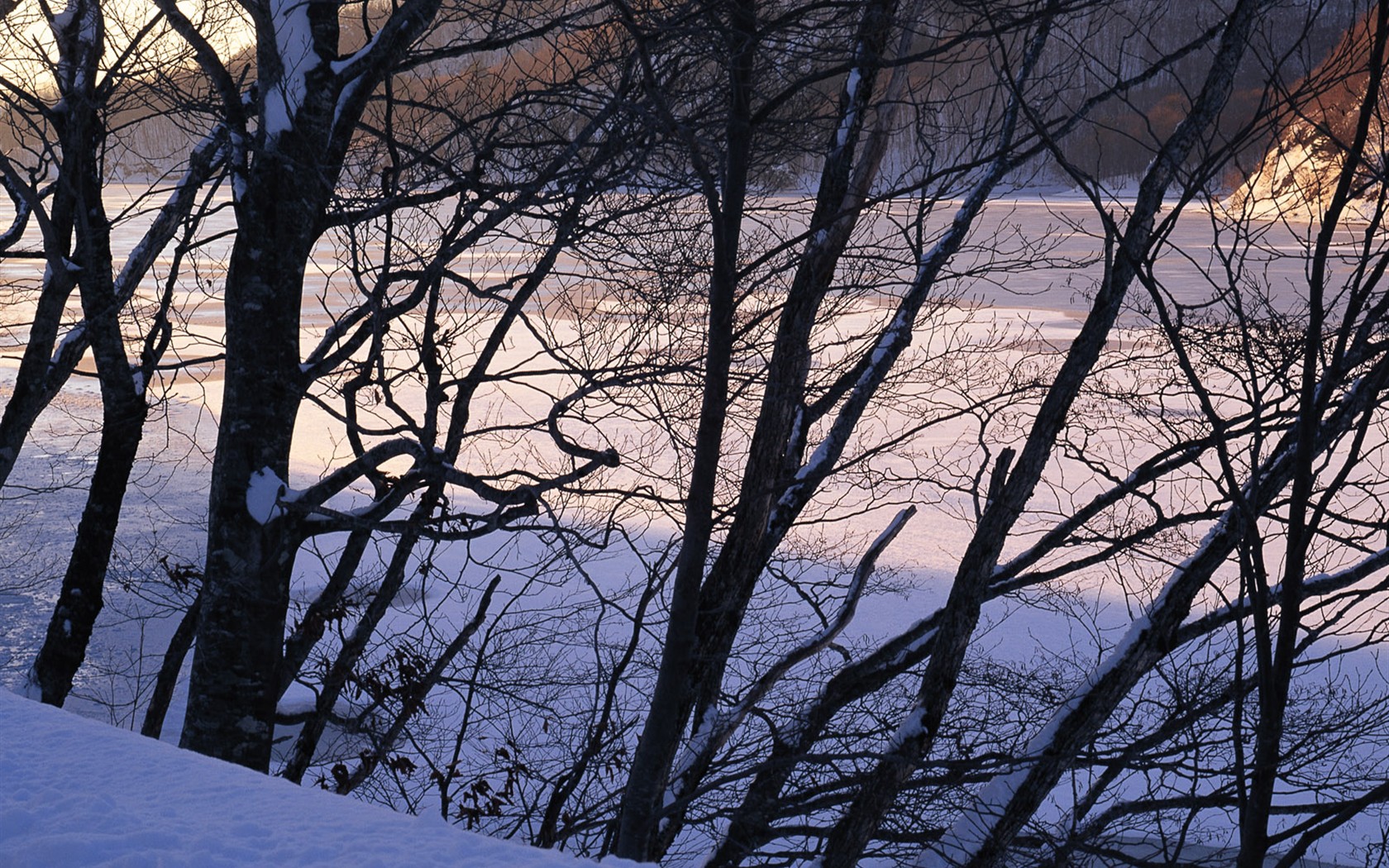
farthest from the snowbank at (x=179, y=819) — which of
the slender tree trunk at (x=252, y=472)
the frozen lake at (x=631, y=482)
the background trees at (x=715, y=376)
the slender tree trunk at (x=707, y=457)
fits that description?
the frozen lake at (x=631, y=482)

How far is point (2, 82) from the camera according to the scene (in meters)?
6.29

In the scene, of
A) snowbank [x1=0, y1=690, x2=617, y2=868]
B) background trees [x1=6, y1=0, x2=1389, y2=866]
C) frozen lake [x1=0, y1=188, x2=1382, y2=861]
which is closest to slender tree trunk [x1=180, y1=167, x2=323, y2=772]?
background trees [x1=6, y1=0, x2=1389, y2=866]

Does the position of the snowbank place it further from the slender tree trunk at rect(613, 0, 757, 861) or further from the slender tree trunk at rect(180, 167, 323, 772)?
A: the slender tree trunk at rect(180, 167, 323, 772)

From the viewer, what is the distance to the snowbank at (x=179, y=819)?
159cm

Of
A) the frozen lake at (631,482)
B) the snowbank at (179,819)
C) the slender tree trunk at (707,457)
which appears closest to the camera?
the snowbank at (179,819)

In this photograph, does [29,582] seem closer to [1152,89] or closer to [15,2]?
[15,2]

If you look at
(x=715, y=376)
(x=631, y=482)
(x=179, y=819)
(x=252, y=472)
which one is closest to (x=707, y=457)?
(x=715, y=376)

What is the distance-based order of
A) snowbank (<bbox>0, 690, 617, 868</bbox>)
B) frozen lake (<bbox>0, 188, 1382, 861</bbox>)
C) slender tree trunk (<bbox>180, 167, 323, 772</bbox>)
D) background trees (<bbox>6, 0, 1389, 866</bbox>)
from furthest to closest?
frozen lake (<bbox>0, 188, 1382, 861</bbox>) → slender tree trunk (<bbox>180, 167, 323, 772</bbox>) → background trees (<bbox>6, 0, 1389, 866</bbox>) → snowbank (<bbox>0, 690, 617, 868</bbox>)

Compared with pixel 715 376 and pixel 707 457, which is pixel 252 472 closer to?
pixel 707 457

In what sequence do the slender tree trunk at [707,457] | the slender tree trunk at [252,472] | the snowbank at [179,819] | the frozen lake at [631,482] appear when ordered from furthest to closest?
the frozen lake at [631,482] < the slender tree trunk at [252,472] < the slender tree trunk at [707,457] < the snowbank at [179,819]

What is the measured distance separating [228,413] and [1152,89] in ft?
28.8

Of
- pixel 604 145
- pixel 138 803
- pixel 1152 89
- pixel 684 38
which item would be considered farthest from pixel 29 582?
pixel 1152 89

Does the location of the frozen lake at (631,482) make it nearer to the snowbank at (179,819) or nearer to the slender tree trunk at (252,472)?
the slender tree trunk at (252,472)

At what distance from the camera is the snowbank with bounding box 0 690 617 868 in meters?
1.59
